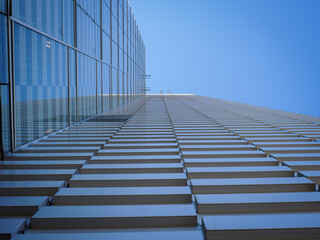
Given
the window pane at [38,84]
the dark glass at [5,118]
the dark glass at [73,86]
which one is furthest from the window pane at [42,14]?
the dark glass at [5,118]

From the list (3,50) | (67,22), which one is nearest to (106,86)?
(67,22)

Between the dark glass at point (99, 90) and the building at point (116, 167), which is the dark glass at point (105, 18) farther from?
the building at point (116, 167)

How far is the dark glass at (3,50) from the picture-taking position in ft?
15.3

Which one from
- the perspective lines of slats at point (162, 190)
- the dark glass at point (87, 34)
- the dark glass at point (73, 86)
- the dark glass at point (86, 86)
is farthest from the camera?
the dark glass at point (86, 86)

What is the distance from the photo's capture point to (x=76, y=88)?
27.9ft

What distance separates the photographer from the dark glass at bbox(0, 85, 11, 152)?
15.4ft

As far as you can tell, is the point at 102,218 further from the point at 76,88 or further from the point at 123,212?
the point at 76,88

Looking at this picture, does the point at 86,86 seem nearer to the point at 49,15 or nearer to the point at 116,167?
the point at 49,15

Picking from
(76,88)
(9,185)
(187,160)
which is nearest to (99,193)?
(9,185)

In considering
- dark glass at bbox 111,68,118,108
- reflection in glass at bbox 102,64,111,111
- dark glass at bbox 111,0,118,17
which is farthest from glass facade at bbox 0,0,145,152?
dark glass at bbox 111,0,118,17

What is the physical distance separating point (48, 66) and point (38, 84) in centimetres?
61

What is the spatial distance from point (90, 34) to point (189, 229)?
8586 mm

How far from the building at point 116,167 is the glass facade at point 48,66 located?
3 centimetres

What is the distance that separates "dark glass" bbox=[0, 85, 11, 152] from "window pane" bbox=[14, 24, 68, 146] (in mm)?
291
